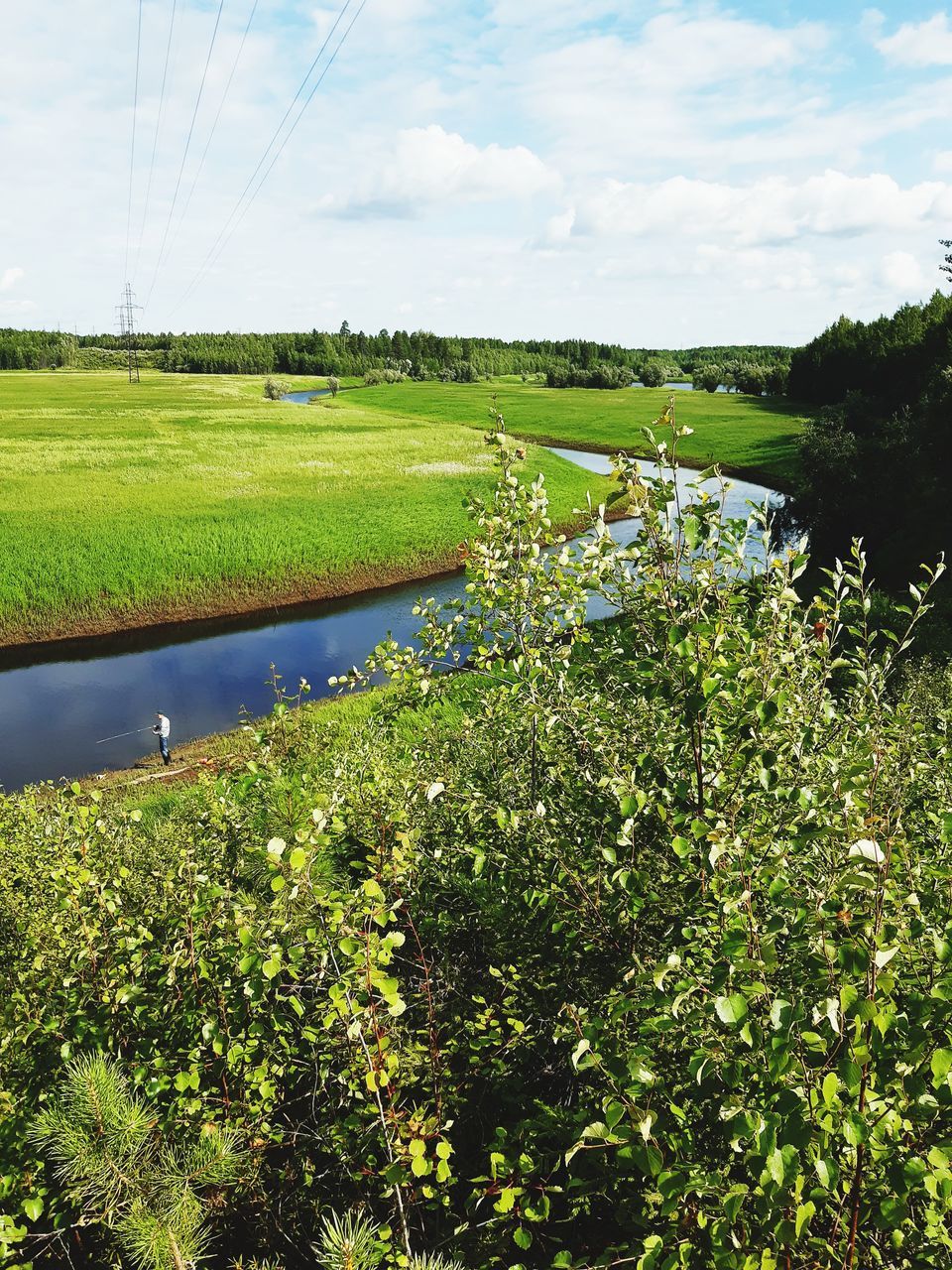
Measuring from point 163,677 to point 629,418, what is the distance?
239ft

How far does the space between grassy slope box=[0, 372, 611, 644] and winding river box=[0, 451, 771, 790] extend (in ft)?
5.61

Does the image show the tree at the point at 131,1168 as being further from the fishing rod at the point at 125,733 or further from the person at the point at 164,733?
the fishing rod at the point at 125,733

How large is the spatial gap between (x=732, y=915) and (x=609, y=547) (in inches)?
81.3

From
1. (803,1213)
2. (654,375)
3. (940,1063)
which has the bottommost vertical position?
(803,1213)

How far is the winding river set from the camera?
22.1 m

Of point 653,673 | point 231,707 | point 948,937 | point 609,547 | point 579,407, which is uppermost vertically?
point 579,407

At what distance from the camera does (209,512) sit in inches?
1556

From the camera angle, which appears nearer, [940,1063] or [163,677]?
[940,1063]

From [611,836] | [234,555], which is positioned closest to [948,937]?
[611,836]

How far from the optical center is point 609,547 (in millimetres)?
4203

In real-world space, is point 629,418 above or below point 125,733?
above

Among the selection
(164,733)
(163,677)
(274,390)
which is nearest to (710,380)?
(274,390)

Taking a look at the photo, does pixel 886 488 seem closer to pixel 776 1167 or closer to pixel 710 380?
pixel 776 1167

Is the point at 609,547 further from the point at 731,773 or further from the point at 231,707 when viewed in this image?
the point at 231,707
